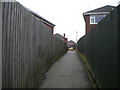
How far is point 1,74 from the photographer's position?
6.53 ft

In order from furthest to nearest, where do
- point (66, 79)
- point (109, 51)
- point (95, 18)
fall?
1. point (95, 18)
2. point (66, 79)
3. point (109, 51)

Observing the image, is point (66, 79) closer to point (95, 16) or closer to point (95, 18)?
point (95, 18)

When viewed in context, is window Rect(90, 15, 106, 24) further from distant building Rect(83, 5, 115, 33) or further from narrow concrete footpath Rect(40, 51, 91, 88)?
narrow concrete footpath Rect(40, 51, 91, 88)

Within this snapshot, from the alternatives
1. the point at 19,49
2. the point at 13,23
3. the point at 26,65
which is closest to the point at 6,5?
the point at 13,23

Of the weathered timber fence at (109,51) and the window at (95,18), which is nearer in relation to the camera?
the weathered timber fence at (109,51)

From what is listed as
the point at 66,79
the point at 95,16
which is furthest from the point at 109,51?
the point at 95,16

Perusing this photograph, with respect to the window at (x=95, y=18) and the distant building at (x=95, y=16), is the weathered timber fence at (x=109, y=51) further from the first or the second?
the window at (x=95, y=18)

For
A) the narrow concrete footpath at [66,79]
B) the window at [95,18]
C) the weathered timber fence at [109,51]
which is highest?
the window at [95,18]

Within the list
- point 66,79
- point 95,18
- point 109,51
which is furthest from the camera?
point 95,18

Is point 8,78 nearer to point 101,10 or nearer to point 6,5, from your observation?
point 6,5

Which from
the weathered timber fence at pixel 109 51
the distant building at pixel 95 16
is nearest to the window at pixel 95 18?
A: the distant building at pixel 95 16

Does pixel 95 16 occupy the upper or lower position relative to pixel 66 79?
upper

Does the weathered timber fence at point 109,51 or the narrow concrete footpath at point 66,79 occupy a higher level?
the weathered timber fence at point 109,51

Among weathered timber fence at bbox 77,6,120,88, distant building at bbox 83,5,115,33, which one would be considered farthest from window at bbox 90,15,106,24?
weathered timber fence at bbox 77,6,120,88
